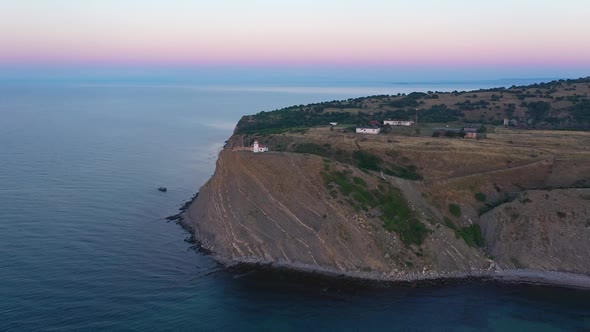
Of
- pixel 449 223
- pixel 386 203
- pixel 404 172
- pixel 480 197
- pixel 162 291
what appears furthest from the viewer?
pixel 404 172

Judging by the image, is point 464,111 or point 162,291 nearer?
point 162,291

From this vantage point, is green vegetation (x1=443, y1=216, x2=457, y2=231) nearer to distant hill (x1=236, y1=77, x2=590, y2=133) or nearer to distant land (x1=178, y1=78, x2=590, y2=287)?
distant land (x1=178, y1=78, x2=590, y2=287)

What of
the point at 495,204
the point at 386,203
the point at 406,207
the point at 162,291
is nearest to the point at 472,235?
the point at 495,204

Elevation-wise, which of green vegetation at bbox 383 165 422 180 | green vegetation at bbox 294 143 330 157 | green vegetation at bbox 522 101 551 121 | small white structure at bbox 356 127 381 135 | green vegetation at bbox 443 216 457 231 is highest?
green vegetation at bbox 522 101 551 121

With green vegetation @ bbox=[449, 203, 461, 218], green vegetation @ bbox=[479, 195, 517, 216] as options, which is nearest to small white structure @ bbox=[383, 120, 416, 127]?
green vegetation @ bbox=[479, 195, 517, 216]

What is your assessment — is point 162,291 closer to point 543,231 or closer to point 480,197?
point 480,197

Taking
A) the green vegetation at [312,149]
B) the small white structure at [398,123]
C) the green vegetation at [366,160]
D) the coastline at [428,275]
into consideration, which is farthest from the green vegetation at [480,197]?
the small white structure at [398,123]
